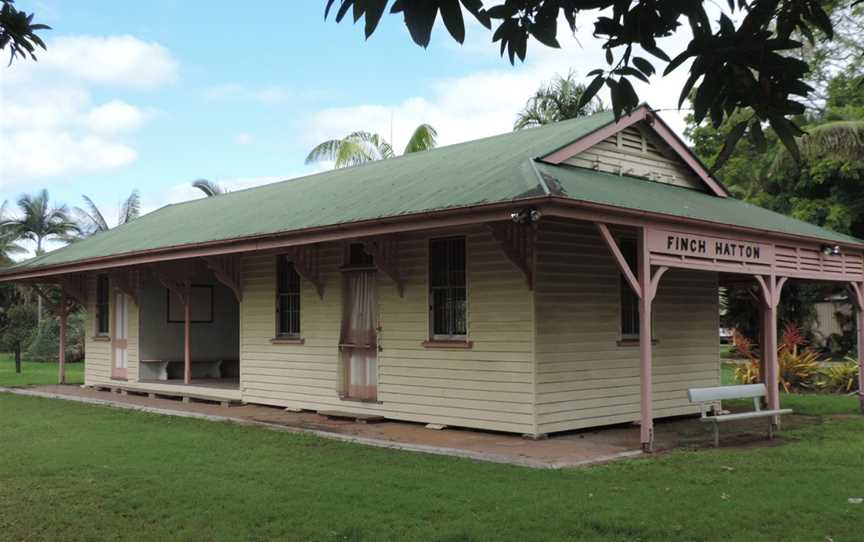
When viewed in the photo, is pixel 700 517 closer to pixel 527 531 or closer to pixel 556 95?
pixel 527 531

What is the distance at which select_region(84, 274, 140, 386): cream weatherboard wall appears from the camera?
17889 mm

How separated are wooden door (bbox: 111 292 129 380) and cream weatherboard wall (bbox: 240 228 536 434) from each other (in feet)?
14.6

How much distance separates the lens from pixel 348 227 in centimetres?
1111

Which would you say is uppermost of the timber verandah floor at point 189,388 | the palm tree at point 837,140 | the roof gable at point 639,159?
the palm tree at point 837,140

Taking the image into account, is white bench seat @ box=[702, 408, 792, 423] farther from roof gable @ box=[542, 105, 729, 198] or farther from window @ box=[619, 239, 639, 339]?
roof gable @ box=[542, 105, 729, 198]

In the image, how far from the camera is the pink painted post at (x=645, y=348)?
9.63m

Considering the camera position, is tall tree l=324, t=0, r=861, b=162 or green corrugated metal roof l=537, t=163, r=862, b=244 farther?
green corrugated metal roof l=537, t=163, r=862, b=244

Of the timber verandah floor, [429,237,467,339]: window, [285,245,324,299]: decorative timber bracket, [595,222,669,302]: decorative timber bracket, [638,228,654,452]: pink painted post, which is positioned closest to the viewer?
[595,222,669,302]: decorative timber bracket

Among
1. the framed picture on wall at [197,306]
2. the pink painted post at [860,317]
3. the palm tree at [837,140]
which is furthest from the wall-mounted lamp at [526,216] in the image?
the palm tree at [837,140]

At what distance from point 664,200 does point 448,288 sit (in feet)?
10.4

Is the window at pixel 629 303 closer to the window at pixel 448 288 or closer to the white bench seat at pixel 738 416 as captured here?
the white bench seat at pixel 738 416

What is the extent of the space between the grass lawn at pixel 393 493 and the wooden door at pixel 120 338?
25.5 ft

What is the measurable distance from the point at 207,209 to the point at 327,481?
490 inches

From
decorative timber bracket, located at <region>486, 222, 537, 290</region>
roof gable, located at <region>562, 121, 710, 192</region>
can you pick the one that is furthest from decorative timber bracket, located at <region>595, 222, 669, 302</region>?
roof gable, located at <region>562, 121, 710, 192</region>
